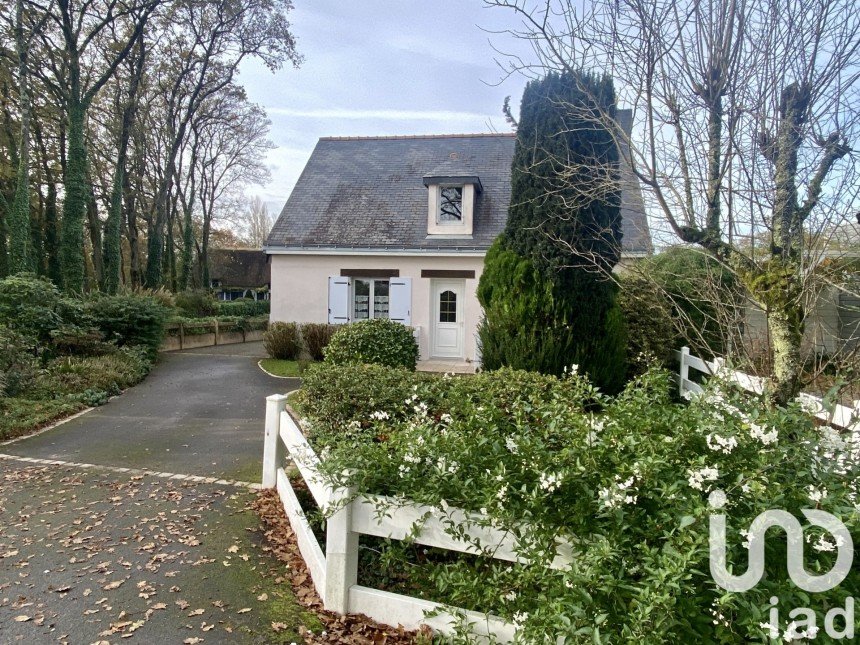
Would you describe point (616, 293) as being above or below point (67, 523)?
above

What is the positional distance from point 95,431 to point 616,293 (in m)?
8.34

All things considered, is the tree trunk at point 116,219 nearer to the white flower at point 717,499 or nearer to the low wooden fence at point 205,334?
the low wooden fence at point 205,334

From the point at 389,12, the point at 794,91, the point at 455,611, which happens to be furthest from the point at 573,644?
the point at 389,12

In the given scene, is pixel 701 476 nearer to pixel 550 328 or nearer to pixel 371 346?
pixel 550 328

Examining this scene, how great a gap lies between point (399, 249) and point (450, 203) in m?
1.97

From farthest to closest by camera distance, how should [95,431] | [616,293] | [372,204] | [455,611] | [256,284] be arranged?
[256,284] < [372,204] < [616,293] < [95,431] < [455,611]

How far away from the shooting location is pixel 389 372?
5.53 m

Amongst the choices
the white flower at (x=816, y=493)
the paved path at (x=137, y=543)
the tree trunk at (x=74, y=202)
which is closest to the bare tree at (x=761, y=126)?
the white flower at (x=816, y=493)

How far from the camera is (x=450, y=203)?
14.2 m

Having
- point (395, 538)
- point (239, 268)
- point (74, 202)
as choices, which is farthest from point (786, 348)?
point (239, 268)

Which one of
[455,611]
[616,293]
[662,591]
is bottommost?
[455,611]

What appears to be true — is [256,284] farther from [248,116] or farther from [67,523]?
[67,523]

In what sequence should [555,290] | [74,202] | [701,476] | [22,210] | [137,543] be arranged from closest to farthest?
1. [701,476]
2. [137,543]
3. [555,290]
4. [74,202]
5. [22,210]

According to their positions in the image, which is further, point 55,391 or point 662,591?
point 55,391
